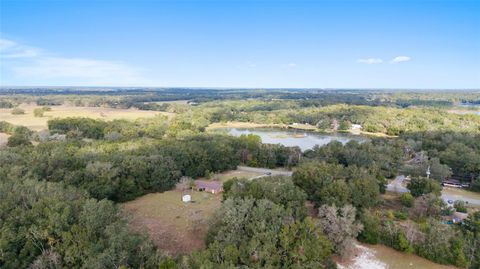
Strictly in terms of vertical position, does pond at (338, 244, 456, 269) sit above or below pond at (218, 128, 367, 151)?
below

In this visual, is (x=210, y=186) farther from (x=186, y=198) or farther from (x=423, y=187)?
(x=423, y=187)

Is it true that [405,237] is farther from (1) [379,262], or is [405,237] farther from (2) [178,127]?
(2) [178,127]

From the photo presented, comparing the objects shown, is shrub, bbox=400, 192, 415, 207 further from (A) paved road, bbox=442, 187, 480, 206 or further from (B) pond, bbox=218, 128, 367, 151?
(B) pond, bbox=218, 128, 367, 151

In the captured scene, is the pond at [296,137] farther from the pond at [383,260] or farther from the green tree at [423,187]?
the pond at [383,260]

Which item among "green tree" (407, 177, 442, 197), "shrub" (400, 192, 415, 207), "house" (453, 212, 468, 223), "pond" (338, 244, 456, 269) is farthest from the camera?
"green tree" (407, 177, 442, 197)

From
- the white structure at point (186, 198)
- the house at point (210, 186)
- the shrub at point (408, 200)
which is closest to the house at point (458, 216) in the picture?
the shrub at point (408, 200)

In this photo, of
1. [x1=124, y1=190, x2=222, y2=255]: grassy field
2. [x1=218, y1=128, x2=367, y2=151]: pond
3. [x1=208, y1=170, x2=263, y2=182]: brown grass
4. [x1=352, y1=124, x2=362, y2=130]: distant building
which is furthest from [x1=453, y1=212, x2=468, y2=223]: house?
[x1=352, y1=124, x2=362, y2=130]: distant building

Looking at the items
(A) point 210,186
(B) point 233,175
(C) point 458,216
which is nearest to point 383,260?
(C) point 458,216
